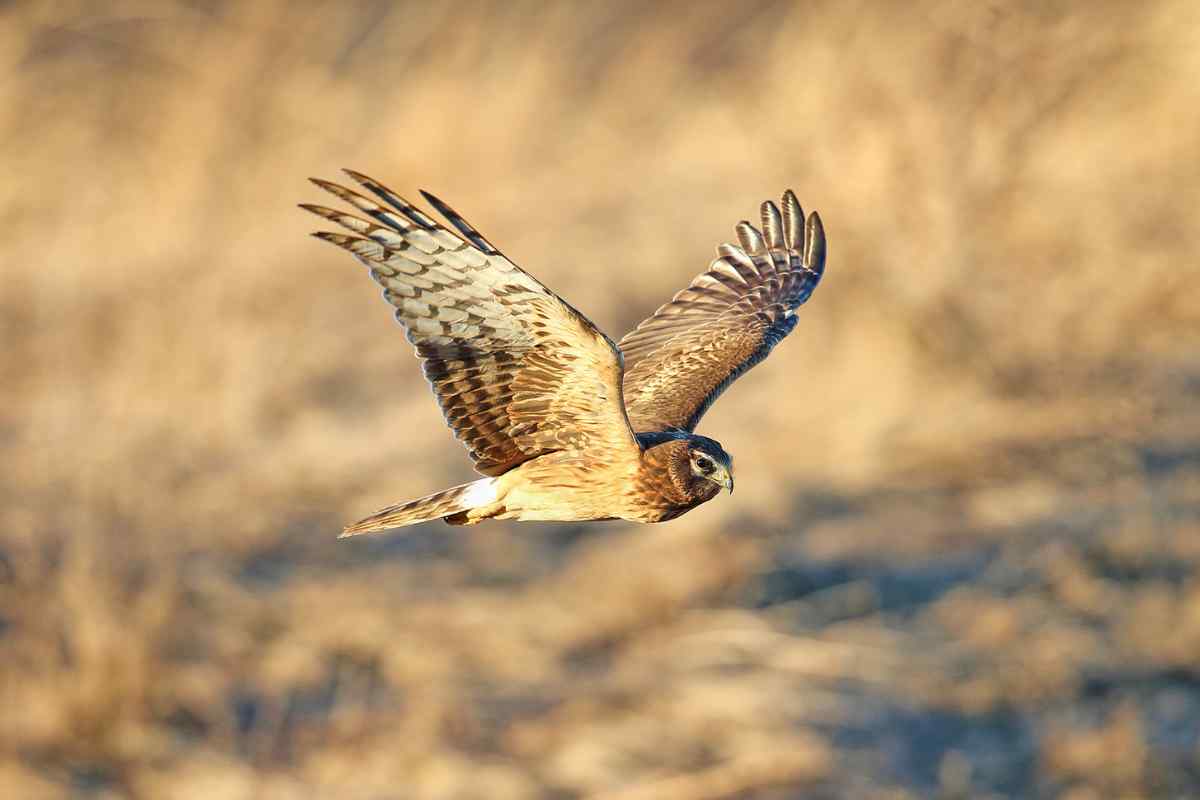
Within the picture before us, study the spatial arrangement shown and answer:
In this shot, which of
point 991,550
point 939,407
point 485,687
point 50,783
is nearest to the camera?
point 50,783

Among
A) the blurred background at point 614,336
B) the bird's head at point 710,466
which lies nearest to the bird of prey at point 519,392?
the bird's head at point 710,466

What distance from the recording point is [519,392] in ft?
23.1

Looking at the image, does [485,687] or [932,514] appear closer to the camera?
[485,687]

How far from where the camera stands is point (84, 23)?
46.9ft

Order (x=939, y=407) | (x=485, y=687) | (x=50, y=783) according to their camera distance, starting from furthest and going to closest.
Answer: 1. (x=939, y=407)
2. (x=485, y=687)
3. (x=50, y=783)

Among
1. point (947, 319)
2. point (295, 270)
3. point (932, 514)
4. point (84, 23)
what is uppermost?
point (84, 23)

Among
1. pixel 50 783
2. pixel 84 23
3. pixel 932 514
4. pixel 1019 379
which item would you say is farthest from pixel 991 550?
pixel 84 23

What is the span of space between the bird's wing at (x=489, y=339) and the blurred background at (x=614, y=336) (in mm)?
5055

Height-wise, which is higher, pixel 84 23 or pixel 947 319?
pixel 84 23

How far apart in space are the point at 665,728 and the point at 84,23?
6.46 m

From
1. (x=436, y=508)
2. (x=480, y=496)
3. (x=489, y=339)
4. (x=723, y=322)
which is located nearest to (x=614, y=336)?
(x=723, y=322)

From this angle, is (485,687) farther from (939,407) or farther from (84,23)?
(84,23)

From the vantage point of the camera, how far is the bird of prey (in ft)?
21.6

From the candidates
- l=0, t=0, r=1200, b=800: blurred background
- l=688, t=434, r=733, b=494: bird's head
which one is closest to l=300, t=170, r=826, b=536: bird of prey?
l=688, t=434, r=733, b=494: bird's head
